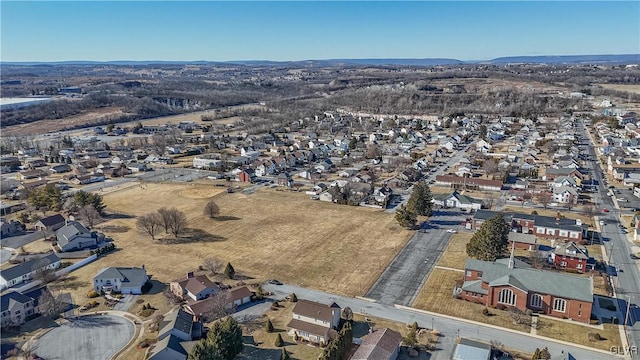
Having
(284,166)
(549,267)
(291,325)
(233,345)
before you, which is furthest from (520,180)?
(233,345)

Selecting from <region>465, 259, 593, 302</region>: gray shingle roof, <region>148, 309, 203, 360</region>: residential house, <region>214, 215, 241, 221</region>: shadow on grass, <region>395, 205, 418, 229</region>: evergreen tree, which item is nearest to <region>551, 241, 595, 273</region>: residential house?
<region>465, 259, 593, 302</region>: gray shingle roof

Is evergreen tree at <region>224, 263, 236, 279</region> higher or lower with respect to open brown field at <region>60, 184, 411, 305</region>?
higher

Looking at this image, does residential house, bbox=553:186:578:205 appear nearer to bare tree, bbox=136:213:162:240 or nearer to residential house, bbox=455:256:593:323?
residential house, bbox=455:256:593:323

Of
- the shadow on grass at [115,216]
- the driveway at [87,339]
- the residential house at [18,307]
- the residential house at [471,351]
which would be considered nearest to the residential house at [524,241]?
the residential house at [471,351]

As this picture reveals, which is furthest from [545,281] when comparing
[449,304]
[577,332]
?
[449,304]

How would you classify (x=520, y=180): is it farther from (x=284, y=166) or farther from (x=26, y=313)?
(x=26, y=313)
